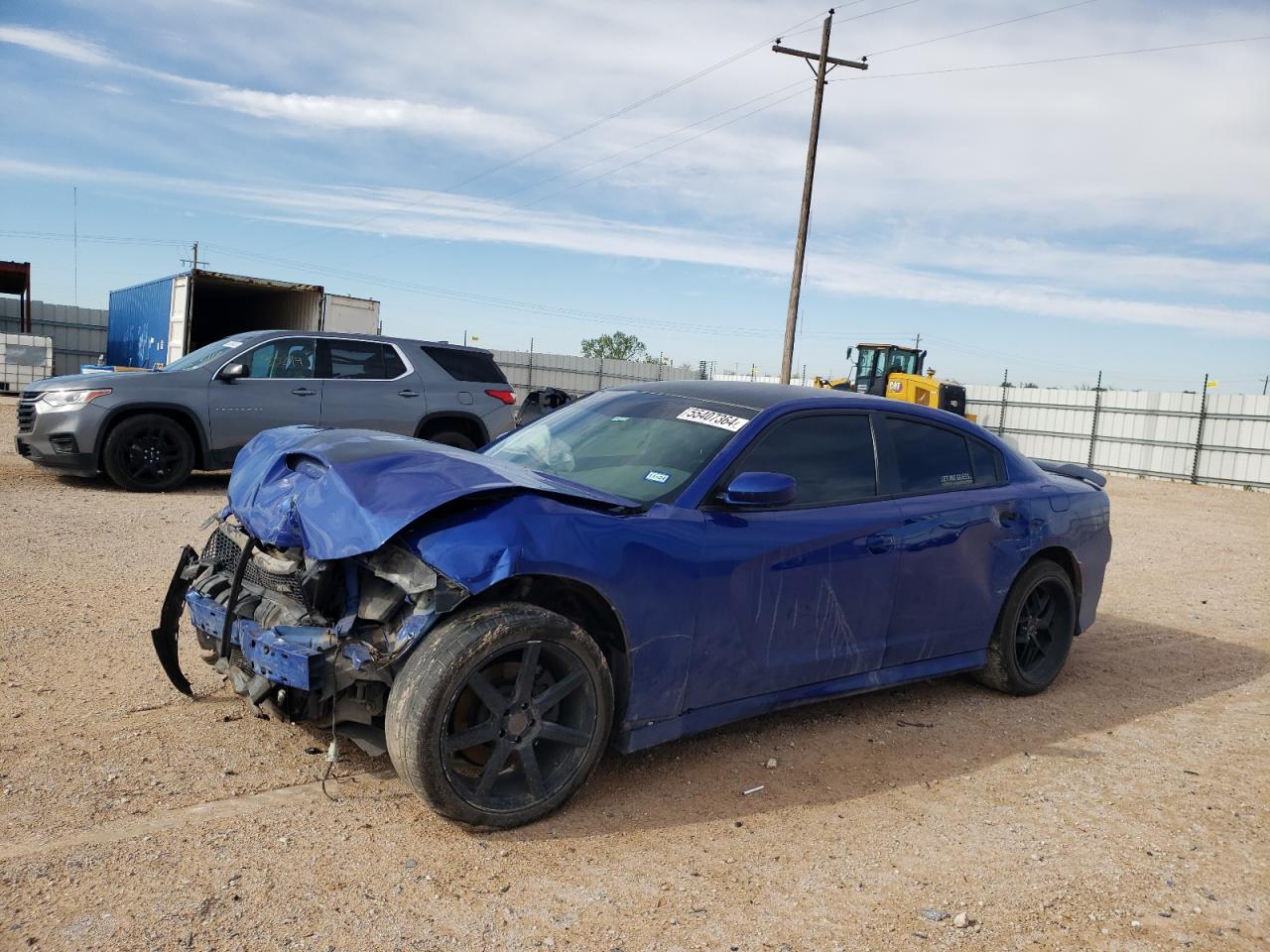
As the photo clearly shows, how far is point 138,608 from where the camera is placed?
5.45 metres

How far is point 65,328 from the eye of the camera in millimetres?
32438

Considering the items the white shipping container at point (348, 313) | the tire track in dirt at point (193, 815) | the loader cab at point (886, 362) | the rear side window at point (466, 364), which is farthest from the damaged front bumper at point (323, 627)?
the loader cab at point (886, 362)

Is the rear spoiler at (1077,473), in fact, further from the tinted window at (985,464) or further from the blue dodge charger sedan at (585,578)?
the blue dodge charger sedan at (585,578)

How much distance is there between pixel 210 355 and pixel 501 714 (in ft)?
27.7

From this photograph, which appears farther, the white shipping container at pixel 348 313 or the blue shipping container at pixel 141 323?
the blue shipping container at pixel 141 323

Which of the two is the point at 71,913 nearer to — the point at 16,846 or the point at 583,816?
the point at 16,846

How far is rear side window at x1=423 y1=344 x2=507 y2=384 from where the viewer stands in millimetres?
11258

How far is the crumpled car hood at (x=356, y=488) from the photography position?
3.10 meters

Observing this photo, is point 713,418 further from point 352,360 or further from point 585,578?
point 352,360

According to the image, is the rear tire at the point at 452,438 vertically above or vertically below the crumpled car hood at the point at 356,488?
below

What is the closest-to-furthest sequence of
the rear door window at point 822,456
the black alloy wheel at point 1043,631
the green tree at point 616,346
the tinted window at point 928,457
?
1. the rear door window at point 822,456
2. the tinted window at point 928,457
3. the black alloy wheel at point 1043,631
4. the green tree at point 616,346

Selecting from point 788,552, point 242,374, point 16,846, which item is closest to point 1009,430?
point 242,374

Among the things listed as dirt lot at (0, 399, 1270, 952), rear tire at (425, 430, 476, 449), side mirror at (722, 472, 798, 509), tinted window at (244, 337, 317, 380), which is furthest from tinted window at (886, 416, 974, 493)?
tinted window at (244, 337, 317, 380)

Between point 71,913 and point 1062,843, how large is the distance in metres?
3.21
